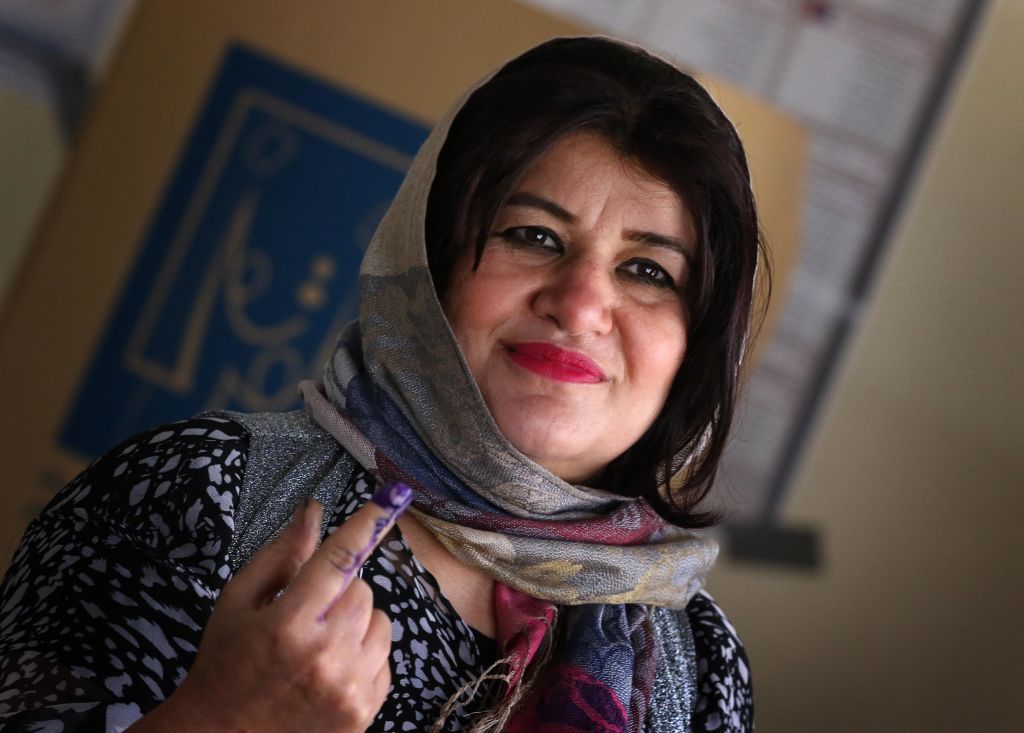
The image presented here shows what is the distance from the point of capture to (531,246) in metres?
1.05

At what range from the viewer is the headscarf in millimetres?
1008

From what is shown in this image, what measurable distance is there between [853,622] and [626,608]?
68.5 inches

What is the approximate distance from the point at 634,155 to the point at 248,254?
999 mm

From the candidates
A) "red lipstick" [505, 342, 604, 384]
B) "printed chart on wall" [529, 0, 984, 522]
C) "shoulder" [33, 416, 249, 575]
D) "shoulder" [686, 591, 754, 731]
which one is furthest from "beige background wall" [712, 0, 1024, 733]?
"shoulder" [33, 416, 249, 575]

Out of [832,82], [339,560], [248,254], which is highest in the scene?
[832,82]

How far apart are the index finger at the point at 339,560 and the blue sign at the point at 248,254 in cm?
125

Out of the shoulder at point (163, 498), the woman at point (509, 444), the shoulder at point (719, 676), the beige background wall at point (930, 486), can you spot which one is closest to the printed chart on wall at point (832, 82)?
the beige background wall at point (930, 486)

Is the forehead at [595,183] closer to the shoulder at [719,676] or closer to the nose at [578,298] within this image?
the nose at [578,298]

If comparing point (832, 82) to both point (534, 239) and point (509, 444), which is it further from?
point (509, 444)

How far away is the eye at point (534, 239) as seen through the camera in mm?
1047

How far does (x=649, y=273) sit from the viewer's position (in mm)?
1078

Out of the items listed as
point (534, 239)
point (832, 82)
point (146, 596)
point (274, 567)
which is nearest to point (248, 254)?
point (534, 239)

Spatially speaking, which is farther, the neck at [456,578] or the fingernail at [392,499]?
the neck at [456,578]

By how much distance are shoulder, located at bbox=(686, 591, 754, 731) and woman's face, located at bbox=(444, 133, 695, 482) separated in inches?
9.2
